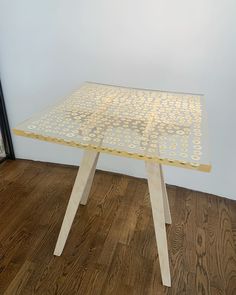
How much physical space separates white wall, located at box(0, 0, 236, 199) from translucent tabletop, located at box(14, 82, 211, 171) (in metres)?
0.25

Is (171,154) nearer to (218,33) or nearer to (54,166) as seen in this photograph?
(218,33)

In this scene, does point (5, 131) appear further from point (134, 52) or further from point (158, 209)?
point (158, 209)

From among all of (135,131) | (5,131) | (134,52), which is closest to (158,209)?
(135,131)

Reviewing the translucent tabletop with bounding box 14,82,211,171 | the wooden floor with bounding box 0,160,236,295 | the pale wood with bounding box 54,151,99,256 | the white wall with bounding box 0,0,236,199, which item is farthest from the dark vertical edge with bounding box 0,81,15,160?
the pale wood with bounding box 54,151,99,256

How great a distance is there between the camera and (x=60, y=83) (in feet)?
5.53

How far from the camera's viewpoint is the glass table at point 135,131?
835mm

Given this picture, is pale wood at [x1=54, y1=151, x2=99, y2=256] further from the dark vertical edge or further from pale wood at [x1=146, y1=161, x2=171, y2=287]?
the dark vertical edge

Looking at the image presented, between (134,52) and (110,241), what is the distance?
1086mm

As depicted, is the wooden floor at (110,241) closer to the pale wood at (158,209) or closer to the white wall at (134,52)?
the pale wood at (158,209)

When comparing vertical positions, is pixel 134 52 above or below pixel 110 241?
above

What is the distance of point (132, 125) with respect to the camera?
0.99 metres

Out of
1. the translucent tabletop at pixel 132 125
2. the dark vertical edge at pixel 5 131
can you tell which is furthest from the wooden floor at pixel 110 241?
the translucent tabletop at pixel 132 125

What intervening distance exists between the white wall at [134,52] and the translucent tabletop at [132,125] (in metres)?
0.25

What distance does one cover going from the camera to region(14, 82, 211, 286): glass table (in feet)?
2.74
